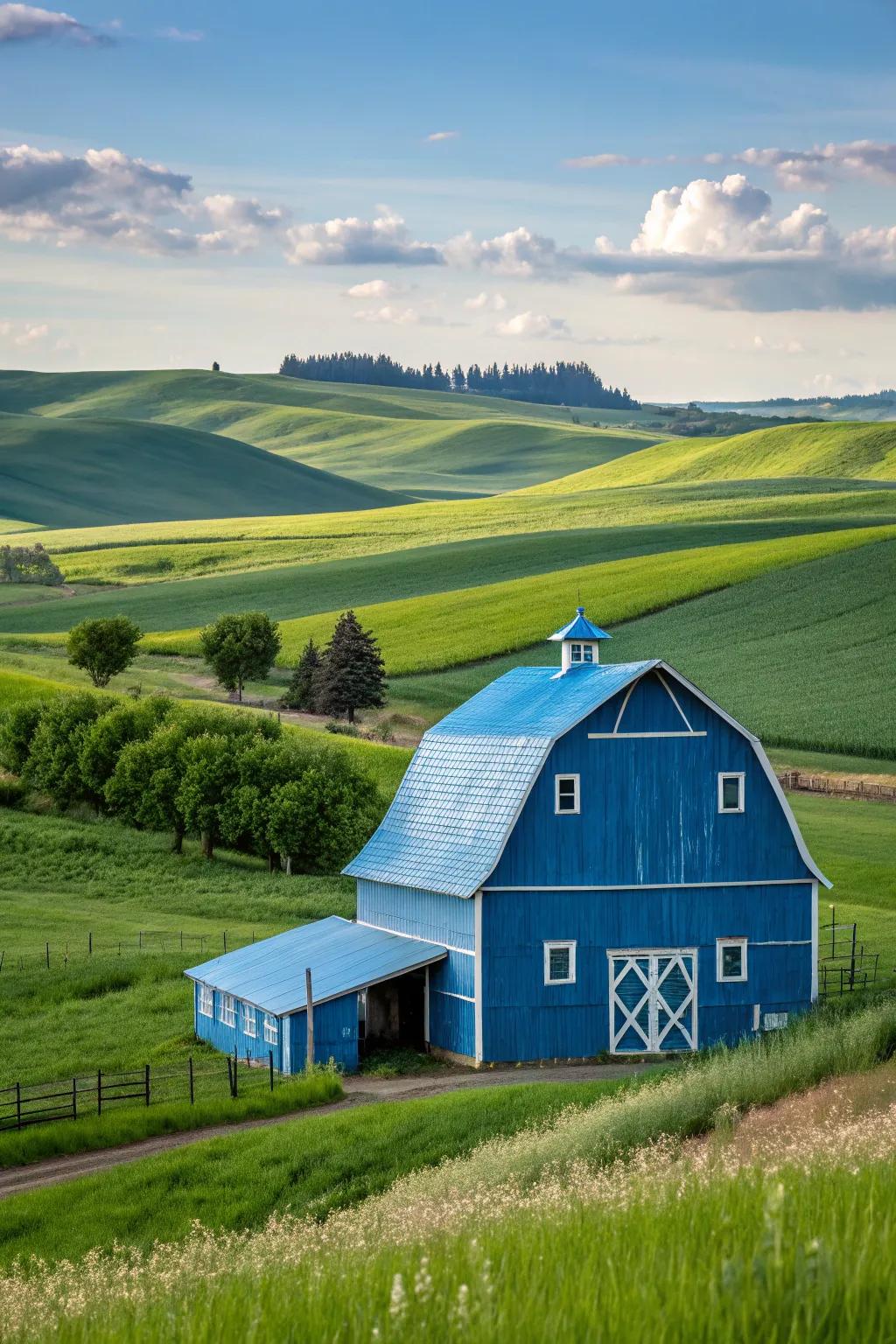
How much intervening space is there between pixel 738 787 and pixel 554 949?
594 centimetres

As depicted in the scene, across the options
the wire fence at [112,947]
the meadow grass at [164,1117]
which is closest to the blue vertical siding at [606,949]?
the meadow grass at [164,1117]

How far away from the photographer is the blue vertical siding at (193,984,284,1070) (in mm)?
37281

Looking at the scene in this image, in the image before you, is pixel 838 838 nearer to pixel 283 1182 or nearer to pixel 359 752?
pixel 359 752

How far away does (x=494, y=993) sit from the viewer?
36.4 meters

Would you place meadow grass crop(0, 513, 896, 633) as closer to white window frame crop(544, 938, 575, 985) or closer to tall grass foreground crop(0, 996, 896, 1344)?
white window frame crop(544, 938, 575, 985)

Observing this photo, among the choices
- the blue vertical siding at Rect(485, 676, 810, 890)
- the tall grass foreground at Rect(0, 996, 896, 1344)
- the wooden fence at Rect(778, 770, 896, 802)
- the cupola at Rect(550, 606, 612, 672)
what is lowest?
the wooden fence at Rect(778, 770, 896, 802)

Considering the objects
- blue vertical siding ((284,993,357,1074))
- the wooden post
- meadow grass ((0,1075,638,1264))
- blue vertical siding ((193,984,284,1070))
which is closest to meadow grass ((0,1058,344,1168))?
the wooden post

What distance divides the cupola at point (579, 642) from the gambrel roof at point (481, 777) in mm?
553

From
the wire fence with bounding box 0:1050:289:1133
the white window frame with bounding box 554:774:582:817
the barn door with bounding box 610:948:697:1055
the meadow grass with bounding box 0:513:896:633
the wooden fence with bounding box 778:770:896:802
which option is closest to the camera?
the wire fence with bounding box 0:1050:289:1133

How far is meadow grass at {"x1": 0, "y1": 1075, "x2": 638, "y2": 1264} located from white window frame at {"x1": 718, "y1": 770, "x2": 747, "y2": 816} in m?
11.0

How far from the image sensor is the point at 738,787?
38594 mm

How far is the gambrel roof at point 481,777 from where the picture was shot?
37.2m

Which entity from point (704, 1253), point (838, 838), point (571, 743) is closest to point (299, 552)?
point (838, 838)

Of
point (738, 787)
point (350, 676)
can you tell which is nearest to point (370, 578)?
point (350, 676)
